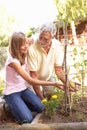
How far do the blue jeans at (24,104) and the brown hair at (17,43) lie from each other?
1.33ft

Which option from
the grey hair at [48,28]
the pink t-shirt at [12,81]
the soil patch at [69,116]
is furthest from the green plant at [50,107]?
the grey hair at [48,28]

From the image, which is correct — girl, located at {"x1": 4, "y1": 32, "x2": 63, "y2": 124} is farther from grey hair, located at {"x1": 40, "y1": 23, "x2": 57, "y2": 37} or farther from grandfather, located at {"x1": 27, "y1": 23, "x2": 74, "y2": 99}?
grey hair, located at {"x1": 40, "y1": 23, "x2": 57, "y2": 37}

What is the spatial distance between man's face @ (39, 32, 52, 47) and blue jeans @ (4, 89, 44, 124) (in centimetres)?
56

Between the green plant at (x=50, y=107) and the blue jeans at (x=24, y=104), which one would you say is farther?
the blue jeans at (x=24, y=104)

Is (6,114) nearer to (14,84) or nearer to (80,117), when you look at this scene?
(14,84)

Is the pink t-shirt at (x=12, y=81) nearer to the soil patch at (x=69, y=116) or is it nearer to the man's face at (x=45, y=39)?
the man's face at (x=45, y=39)

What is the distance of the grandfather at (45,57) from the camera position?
11.3 ft

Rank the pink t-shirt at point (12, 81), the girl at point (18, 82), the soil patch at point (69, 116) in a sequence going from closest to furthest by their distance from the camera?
the soil patch at point (69, 116) < the girl at point (18, 82) < the pink t-shirt at point (12, 81)

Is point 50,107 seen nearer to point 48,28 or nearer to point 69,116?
point 69,116

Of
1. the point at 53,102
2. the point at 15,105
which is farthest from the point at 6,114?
the point at 53,102

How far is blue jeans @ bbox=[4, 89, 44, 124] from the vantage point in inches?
136

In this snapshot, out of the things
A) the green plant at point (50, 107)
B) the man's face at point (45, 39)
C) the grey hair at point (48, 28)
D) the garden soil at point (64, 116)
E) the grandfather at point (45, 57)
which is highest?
the grey hair at point (48, 28)

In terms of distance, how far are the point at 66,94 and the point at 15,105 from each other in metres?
0.54

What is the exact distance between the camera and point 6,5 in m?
10.2
